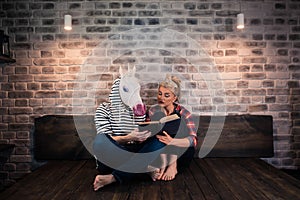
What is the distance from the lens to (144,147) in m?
2.44

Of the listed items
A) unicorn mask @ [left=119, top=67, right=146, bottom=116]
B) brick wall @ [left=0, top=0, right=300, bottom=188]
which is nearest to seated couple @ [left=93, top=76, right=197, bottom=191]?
unicorn mask @ [left=119, top=67, right=146, bottom=116]

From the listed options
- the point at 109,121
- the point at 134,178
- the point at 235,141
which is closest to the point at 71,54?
the point at 109,121

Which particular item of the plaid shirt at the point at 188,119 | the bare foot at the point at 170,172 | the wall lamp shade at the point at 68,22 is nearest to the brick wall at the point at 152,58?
the wall lamp shade at the point at 68,22

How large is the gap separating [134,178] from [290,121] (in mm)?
1865

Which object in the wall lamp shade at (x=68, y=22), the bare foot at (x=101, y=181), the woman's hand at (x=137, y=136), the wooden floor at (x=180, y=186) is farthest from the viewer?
the wall lamp shade at (x=68, y=22)

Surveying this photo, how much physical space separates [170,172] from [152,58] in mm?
1286

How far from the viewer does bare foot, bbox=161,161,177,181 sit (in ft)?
7.90

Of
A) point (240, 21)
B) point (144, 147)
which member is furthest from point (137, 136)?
point (240, 21)

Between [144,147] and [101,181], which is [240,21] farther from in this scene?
[101,181]

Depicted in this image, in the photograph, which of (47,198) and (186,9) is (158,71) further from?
(47,198)

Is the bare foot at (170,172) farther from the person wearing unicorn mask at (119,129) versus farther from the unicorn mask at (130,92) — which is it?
the unicorn mask at (130,92)

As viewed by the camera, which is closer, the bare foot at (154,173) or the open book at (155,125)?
the bare foot at (154,173)

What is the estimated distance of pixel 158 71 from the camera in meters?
3.19

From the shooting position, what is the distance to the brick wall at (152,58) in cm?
314
